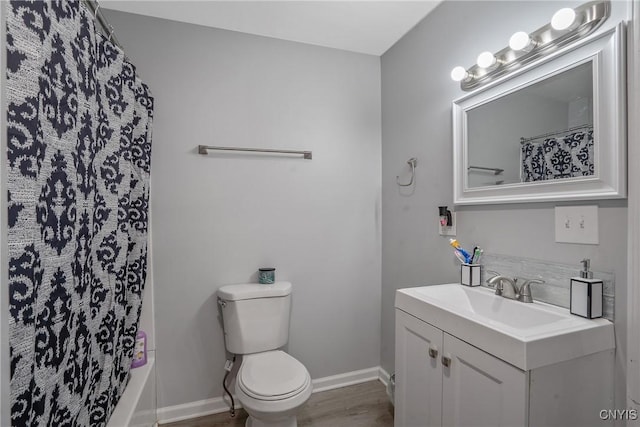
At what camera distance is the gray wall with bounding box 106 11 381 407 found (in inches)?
72.8

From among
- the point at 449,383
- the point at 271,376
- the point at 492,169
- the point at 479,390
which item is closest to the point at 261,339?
the point at 271,376

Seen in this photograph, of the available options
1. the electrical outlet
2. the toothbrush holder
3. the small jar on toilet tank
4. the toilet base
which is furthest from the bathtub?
the electrical outlet

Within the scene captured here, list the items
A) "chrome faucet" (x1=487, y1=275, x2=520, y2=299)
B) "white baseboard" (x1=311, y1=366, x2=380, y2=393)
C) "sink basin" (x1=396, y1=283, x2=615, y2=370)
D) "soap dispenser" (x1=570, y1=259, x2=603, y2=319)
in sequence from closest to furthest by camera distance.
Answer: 1. "sink basin" (x1=396, y1=283, x2=615, y2=370)
2. "soap dispenser" (x1=570, y1=259, x2=603, y2=319)
3. "chrome faucet" (x1=487, y1=275, x2=520, y2=299)
4. "white baseboard" (x1=311, y1=366, x2=380, y2=393)

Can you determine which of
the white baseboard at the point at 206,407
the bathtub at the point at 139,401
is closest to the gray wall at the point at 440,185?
the white baseboard at the point at 206,407

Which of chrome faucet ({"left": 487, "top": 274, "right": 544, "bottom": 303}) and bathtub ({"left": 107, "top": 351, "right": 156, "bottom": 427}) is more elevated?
chrome faucet ({"left": 487, "top": 274, "right": 544, "bottom": 303})

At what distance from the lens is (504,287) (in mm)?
1295

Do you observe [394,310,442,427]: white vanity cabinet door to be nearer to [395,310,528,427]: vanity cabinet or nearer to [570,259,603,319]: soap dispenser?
[395,310,528,427]: vanity cabinet

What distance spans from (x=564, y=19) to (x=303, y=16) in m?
1.33

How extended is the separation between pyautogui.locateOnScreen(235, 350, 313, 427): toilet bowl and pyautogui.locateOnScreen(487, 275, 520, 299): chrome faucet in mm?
1011

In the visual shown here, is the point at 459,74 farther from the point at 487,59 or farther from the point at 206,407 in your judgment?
the point at 206,407

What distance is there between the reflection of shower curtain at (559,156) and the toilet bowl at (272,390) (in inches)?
55.2

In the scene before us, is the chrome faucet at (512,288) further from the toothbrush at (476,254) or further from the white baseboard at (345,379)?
the white baseboard at (345,379)

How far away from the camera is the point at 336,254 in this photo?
220 centimetres

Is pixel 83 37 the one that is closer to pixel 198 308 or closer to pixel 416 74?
pixel 198 308
